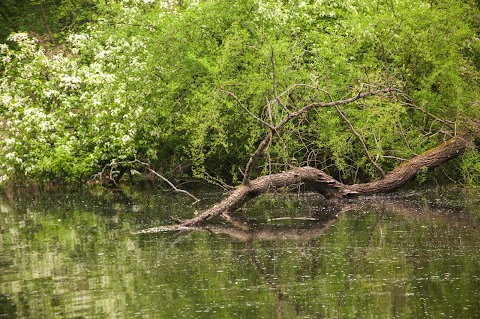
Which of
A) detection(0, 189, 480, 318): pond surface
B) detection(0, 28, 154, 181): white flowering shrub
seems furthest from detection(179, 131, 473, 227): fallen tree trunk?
detection(0, 28, 154, 181): white flowering shrub

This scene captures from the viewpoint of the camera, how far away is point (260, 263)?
13.2m

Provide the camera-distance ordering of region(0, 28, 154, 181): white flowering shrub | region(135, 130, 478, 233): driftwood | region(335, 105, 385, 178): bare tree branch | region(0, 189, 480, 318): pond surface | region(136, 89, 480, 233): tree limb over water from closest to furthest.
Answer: region(0, 189, 480, 318): pond surface → region(135, 130, 478, 233): driftwood → region(136, 89, 480, 233): tree limb over water → region(335, 105, 385, 178): bare tree branch → region(0, 28, 154, 181): white flowering shrub

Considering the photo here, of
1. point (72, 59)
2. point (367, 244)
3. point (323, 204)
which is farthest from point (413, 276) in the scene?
point (72, 59)

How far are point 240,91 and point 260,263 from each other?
10059 millimetres

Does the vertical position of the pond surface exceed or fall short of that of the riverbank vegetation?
it falls short

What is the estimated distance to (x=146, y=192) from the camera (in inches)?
1054

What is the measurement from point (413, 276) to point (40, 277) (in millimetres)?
5417

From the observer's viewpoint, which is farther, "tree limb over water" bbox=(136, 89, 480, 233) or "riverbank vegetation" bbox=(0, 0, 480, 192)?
"riverbank vegetation" bbox=(0, 0, 480, 192)

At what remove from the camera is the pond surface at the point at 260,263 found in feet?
34.0

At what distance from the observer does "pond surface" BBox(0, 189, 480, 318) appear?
34.0 ft

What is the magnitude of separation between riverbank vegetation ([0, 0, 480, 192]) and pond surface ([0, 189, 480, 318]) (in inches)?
A: 82.3

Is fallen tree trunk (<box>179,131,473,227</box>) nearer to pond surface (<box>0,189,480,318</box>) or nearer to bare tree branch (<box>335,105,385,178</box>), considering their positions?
bare tree branch (<box>335,105,385,178</box>)

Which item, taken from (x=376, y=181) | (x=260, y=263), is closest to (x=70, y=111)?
(x=376, y=181)

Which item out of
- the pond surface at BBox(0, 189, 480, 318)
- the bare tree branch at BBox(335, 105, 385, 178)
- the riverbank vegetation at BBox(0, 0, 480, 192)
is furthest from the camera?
the riverbank vegetation at BBox(0, 0, 480, 192)
